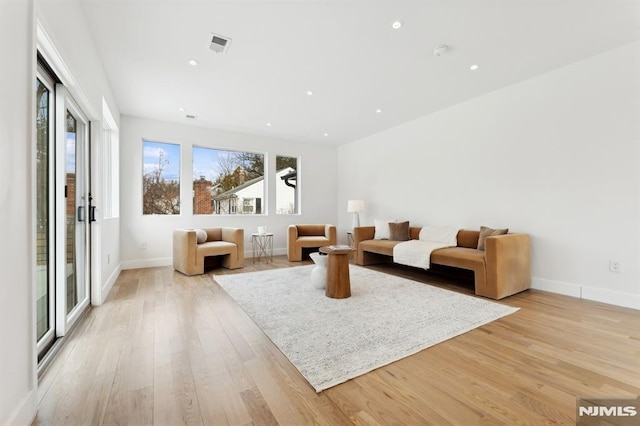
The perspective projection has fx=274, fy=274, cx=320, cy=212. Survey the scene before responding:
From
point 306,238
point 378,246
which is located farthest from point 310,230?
point 378,246

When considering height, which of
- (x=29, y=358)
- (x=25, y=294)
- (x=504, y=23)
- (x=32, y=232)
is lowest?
(x=29, y=358)

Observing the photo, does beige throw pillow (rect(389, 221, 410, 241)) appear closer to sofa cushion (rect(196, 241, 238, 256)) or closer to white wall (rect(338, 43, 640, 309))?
white wall (rect(338, 43, 640, 309))

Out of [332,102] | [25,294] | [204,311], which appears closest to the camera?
[25,294]

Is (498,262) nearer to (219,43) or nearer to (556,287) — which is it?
(556,287)

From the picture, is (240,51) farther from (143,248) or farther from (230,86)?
(143,248)

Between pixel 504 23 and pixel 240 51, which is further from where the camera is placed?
pixel 240 51

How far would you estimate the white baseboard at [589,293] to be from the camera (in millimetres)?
2754

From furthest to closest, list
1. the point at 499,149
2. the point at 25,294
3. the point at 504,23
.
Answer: the point at 499,149, the point at 504,23, the point at 25,294

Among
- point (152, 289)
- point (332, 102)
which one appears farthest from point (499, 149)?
point (152, 289)

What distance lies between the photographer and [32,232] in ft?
4.47

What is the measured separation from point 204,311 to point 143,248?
9.48 ft

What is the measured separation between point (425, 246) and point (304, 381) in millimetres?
2898

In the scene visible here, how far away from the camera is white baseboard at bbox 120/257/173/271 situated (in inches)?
181

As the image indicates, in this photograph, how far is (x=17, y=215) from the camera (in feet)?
4.05
